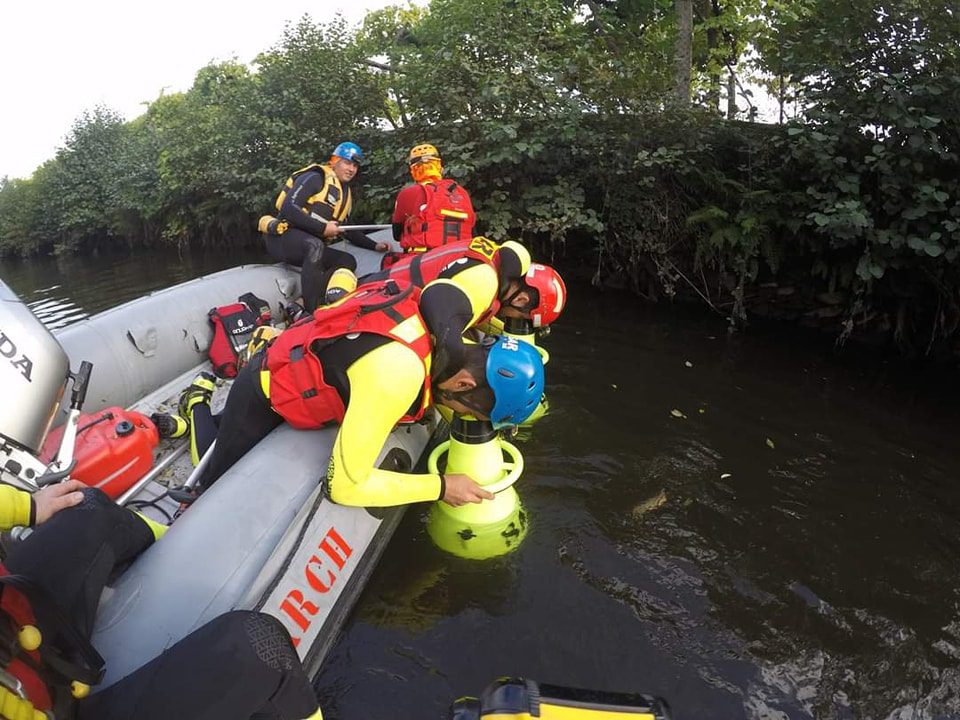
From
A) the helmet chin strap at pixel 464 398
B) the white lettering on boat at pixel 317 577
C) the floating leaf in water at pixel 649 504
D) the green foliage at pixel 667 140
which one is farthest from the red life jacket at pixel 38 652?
the green foliage at pixel 667 140

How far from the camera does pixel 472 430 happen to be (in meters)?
2.88

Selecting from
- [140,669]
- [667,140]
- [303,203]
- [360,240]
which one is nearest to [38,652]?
[140,669]

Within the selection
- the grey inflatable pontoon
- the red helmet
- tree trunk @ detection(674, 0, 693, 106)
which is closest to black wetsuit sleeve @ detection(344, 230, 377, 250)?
the red helmet

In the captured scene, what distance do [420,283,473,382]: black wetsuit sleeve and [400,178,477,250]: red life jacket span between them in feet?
9.50

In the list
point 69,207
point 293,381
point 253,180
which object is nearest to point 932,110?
point 293,381

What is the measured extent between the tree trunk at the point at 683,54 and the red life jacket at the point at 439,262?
5.10 meters

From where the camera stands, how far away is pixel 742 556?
317 cm

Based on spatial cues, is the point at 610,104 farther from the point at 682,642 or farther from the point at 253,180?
the point at 253,180

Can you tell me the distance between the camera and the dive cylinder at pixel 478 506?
2.89 m

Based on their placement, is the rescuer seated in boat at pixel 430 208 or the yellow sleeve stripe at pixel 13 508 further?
the rescuer seated in boat at pixel 430 208

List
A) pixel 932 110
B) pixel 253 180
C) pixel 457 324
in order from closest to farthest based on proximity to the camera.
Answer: pixel 457 324
pixel 932 110
pixel 253 180

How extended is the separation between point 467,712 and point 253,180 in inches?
474

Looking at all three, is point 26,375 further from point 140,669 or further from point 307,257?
point 307,257

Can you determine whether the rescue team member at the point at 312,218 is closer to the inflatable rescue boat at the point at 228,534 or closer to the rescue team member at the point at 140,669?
the inflatable rescue boat at the point at 228,534
